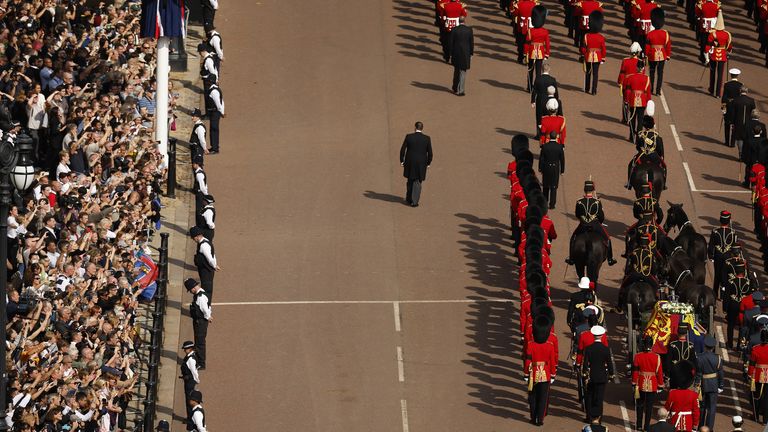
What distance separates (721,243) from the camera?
108ft

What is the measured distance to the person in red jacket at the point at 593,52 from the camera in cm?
4047

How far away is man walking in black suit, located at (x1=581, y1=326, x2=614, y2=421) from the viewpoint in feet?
95.2

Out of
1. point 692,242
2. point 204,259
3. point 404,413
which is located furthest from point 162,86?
point 692,242

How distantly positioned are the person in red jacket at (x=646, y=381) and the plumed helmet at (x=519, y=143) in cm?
719

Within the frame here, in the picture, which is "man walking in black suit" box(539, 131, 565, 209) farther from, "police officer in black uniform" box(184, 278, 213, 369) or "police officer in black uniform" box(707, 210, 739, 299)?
"police officer in black uniform" box(184, 278, 213, 369)

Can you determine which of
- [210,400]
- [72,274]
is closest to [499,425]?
[210,400]

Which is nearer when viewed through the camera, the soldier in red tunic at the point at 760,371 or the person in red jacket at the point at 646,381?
the person in red jacket at the point at 646,381

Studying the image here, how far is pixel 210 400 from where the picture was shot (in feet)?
97.3

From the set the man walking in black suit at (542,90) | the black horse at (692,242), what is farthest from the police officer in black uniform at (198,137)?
the black horse at (692,242)

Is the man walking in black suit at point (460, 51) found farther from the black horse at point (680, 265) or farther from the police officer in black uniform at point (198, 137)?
the black horse at point (680, 265)

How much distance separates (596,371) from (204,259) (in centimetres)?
643

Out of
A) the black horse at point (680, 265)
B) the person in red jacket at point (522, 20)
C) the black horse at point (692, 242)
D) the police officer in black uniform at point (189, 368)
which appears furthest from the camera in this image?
the person in red jacket at point (522, 20)

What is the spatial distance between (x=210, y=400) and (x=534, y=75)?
1404 centimetres

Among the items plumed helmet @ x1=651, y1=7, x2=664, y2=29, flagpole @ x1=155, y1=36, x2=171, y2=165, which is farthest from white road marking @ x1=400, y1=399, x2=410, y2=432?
plumed helmet @ x1=651, y1=7, x2=664, y2=29
